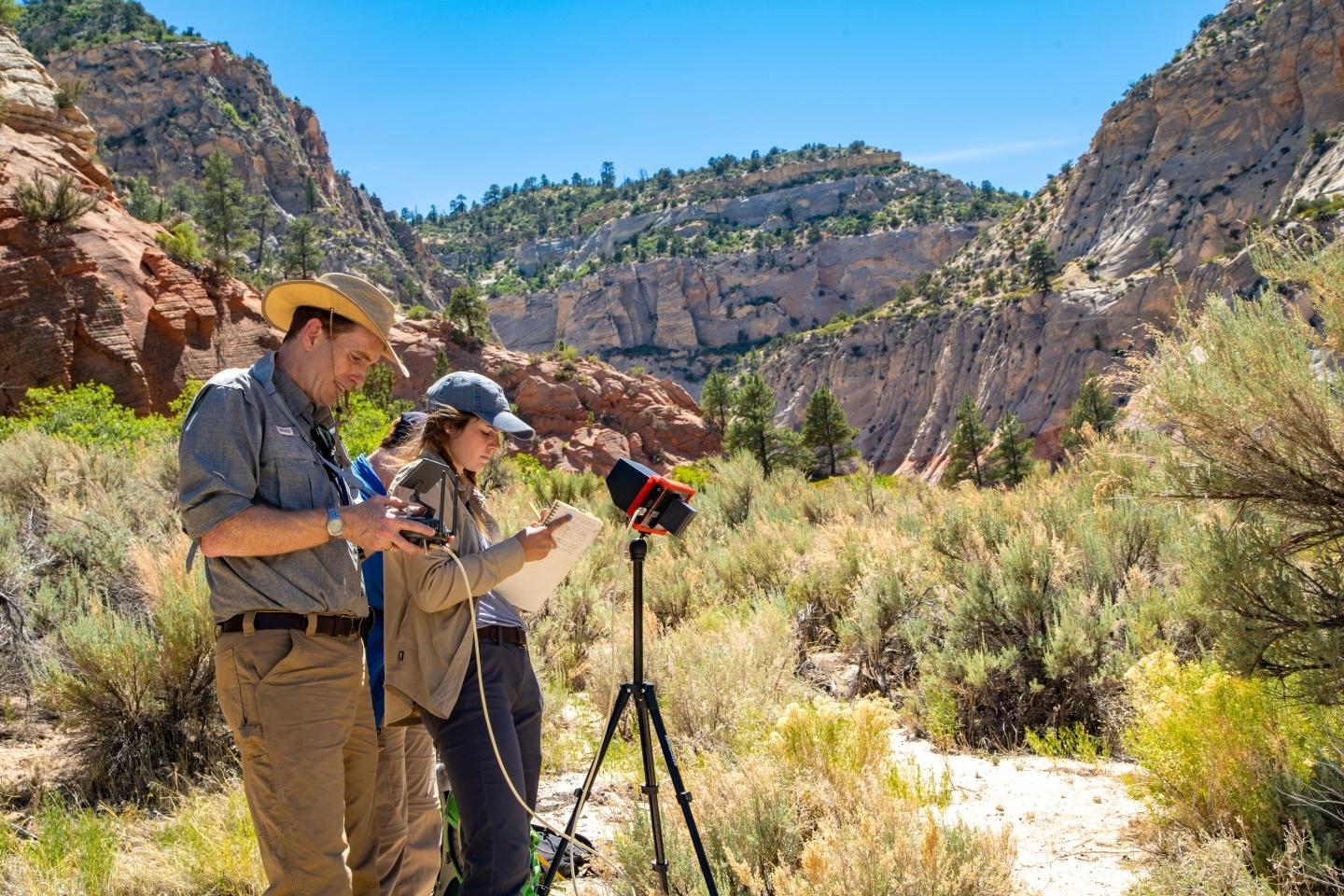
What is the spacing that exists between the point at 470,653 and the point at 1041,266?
68801mm

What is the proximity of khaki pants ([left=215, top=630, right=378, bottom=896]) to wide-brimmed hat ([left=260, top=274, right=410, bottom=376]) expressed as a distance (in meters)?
0.91

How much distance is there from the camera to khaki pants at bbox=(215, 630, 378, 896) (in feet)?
7.25

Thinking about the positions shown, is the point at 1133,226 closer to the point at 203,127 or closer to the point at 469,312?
the point at 469,312

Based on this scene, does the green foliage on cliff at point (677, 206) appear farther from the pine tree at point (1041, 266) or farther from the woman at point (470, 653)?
the woman at point (470, 653)

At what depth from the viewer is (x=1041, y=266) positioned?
63.3 meters

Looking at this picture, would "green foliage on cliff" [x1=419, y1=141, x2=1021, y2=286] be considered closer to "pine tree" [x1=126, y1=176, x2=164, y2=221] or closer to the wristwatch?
"pine tree" [x1=126, y1=176, x2=164, y2=221]

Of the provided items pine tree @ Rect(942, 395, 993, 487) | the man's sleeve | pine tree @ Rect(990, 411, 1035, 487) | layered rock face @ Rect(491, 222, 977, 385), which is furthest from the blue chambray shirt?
layered rock face @ Rect(491, 222, 977, 385)

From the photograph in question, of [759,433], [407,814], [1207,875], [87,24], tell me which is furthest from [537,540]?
[87,24]

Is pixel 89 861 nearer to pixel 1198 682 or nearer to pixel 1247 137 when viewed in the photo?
pixel 1198 682

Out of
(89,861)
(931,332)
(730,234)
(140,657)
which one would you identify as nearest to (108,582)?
(140,657)

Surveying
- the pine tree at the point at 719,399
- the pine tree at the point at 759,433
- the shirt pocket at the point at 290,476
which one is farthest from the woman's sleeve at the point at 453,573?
the pine tree at the point at 719,399

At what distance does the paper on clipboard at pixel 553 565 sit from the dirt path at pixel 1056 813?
1.67 m

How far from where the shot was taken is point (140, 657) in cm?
441

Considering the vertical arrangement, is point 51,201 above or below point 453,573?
above
